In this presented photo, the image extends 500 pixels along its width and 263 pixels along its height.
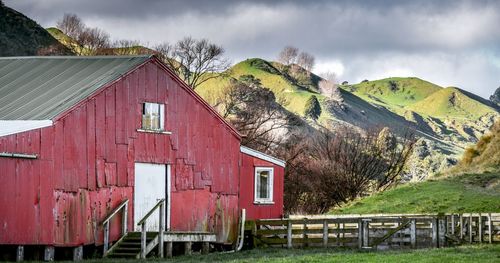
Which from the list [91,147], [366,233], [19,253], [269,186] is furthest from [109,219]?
[269,186]

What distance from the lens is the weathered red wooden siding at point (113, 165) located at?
3102 cm

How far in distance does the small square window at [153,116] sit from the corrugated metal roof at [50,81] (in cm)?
173

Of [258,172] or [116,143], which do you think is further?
[258,172]

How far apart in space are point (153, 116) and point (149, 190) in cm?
286

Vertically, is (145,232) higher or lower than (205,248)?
higher

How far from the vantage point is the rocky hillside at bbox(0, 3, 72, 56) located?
108312mm

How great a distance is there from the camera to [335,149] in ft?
318

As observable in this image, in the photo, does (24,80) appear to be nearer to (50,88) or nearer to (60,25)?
(50,88)

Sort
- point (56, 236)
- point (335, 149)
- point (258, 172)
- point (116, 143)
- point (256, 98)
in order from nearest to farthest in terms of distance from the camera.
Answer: point (56, 236) < point (116, 143) < point (258, 172) < point (256, 98) < point (335, 149)

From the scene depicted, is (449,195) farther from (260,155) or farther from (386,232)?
(386,232)

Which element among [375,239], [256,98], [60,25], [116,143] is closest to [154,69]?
[116,143]

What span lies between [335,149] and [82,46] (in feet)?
92.7

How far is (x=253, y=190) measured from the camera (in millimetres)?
42062

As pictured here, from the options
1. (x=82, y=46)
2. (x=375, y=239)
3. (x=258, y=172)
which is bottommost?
(x=375, y=239)
